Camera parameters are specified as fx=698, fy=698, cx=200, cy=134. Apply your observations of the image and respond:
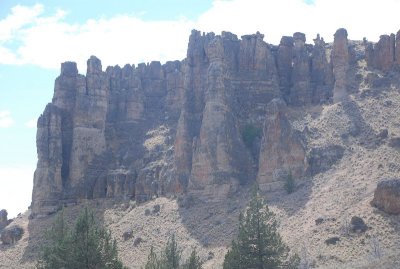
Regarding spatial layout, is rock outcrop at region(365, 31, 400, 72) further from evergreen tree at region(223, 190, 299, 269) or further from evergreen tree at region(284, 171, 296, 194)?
evergreen tree at region(223, 190, 299, 269)

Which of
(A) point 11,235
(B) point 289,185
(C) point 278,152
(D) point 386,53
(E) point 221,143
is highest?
(D) point 386,53

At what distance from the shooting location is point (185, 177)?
88875mm

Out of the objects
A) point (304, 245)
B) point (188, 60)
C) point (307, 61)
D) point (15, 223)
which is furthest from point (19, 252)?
point (307, 61)

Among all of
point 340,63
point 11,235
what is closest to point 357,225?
point 340,63

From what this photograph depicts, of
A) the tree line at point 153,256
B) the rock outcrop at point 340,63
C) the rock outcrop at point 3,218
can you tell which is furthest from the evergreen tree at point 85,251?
the rock outcrop at point 3,218

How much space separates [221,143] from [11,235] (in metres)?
30.1

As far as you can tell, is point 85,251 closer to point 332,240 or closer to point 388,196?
point 332,240

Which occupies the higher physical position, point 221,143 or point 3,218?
point 221,143

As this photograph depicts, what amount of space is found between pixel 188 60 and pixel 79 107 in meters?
17.4

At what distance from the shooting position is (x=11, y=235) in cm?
9081

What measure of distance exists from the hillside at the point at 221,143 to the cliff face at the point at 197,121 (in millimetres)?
176

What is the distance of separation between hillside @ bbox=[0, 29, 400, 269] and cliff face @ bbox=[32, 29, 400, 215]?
0.18m

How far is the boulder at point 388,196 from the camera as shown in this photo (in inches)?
2448

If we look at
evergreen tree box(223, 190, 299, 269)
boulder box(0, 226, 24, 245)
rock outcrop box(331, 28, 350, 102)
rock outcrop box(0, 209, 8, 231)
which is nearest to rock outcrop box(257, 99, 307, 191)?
rock outcrop box(331, 28, 350, 102)
